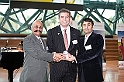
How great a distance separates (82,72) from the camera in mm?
2688

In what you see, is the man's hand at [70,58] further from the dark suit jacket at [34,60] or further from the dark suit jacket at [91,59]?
the dark suit jacket at [34,60]

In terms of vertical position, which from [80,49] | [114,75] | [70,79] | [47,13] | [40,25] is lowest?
[114,75]

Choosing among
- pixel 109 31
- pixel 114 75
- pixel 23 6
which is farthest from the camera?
pixel 109 31

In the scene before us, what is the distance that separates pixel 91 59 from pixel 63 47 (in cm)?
36

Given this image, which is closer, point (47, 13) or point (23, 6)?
point (23, 6)

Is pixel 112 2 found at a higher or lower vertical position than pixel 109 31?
higher

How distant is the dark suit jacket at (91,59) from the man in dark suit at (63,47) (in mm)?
87

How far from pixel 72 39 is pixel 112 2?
9183 mm

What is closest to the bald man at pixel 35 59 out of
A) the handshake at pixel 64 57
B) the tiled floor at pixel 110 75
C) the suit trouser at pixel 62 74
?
the handshake at pixel 64 57

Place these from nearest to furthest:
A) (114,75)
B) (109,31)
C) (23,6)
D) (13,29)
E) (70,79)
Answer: (70,79), (114,75), (23,6), (13,29), (109,31)

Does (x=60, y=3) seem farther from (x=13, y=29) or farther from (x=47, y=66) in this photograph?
(x=47, y=66)

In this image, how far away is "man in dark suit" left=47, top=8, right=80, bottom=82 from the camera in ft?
8.41

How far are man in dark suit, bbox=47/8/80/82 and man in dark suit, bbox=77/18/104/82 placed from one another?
0.30 feet

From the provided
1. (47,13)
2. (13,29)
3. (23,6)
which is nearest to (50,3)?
(23,6)
